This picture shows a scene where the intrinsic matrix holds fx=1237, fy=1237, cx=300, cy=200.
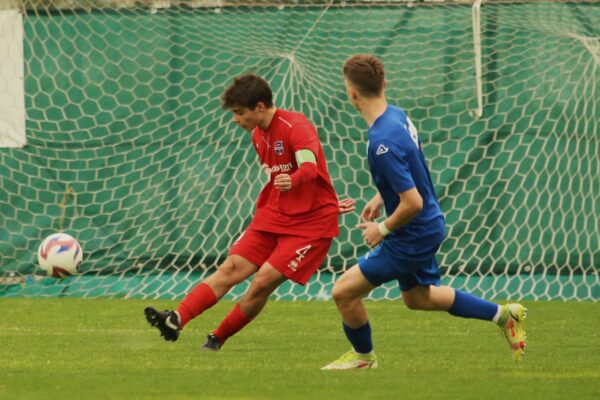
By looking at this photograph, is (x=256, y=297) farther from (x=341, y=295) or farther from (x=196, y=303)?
(x=341, y=295)

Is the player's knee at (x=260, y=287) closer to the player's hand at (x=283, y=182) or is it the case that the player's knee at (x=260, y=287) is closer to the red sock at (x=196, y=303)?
the red sock at (x=196, y=303)

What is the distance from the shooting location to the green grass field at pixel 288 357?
535 centimetres

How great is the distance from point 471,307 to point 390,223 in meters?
0.92

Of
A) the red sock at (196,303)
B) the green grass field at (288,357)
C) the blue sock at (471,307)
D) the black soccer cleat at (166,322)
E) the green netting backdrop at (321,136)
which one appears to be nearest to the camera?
the green grass field at (288,357)

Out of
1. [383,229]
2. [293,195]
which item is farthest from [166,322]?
[383,229]

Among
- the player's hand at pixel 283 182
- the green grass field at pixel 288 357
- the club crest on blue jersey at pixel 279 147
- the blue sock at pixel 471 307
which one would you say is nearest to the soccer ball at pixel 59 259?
the green grass field at pixel 288 357

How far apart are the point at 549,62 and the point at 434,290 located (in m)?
5.63

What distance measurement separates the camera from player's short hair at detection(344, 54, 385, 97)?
6012 millimetres

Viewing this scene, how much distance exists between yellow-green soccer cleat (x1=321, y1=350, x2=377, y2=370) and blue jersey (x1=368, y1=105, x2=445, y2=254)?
23.9 inches

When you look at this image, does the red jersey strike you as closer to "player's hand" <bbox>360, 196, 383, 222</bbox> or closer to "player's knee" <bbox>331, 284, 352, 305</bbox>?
"player's hand" <bbox>360, 196, 383, 222</bbox>

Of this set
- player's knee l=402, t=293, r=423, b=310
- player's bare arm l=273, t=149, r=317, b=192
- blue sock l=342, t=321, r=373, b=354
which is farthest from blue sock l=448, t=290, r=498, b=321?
player's bare arm l=273, t=149, r=317, b=192

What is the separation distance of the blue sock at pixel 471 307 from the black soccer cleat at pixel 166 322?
4.83 ft

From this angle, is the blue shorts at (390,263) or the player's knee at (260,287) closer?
the blue shorts at (390,263)

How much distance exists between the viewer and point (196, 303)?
6.87 meters
